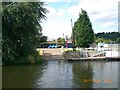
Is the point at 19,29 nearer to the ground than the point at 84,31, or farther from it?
nearer to the ground

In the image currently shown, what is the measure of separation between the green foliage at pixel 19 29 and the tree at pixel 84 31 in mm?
21850

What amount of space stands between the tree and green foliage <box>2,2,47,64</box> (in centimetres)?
2185

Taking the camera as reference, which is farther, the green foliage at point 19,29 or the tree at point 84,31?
the tree at point 84,31

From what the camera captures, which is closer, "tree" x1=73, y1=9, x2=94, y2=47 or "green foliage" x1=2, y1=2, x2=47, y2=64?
"green foliage" x1=2, y1=2, x2=47, y2=64

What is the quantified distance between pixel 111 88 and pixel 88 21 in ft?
123

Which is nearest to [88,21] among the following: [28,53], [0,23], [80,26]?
[80,26]

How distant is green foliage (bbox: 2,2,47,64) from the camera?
87.2 feet

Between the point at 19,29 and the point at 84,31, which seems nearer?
the point at 19,29

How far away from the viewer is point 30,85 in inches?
725

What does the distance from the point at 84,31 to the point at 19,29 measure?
85.2 feet

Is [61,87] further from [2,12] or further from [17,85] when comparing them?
[2,12]

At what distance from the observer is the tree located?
53031 millimetres

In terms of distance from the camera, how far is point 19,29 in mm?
28547

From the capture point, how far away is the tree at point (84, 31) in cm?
5303
